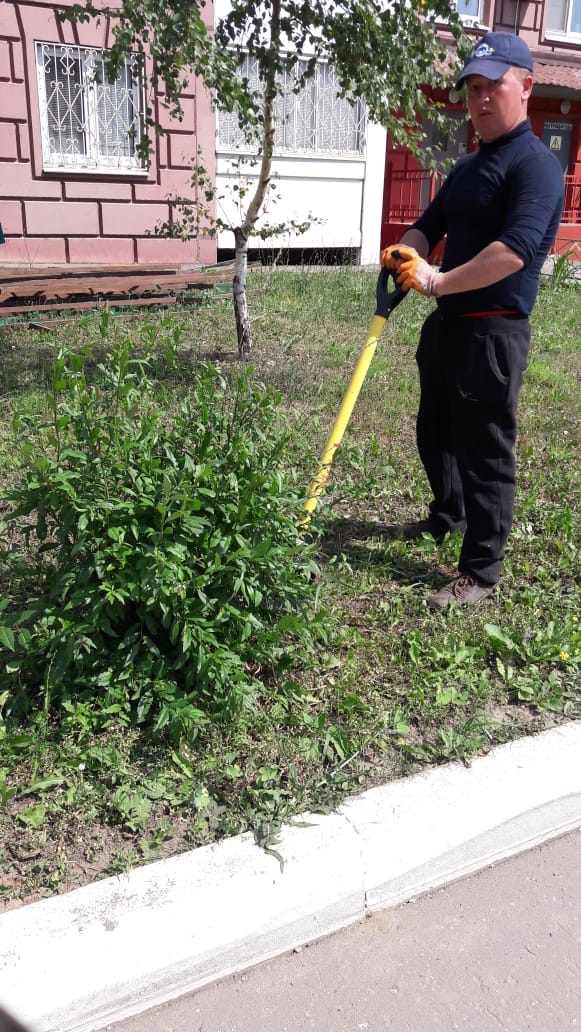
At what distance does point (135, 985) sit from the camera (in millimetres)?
1943

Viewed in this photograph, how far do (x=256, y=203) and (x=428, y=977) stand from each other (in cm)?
538

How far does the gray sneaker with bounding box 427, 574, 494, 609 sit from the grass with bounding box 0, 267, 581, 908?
0.22ft

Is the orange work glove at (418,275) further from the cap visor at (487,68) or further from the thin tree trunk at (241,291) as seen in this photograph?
the thin tree trunk at (241,291)

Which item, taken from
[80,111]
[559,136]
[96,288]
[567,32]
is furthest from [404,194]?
[96,288]

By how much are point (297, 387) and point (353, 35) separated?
2.19 m

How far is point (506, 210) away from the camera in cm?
308

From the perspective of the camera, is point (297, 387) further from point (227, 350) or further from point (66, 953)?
point (66, 953)

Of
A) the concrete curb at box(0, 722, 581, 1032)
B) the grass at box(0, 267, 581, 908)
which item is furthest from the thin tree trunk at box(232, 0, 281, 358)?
the concrete curb at box(0, 722, 581, 1032)

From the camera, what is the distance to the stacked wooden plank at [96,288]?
7.88m

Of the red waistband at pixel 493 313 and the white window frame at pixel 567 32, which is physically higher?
the white window frame at pixel 567 32

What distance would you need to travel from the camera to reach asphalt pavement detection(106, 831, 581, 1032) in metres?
1.94

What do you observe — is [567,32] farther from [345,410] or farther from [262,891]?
[262,891]

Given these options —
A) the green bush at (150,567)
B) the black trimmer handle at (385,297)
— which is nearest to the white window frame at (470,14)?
the black trimmer handle at (385,297)

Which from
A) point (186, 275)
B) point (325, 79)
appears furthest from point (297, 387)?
point (325, 79)
